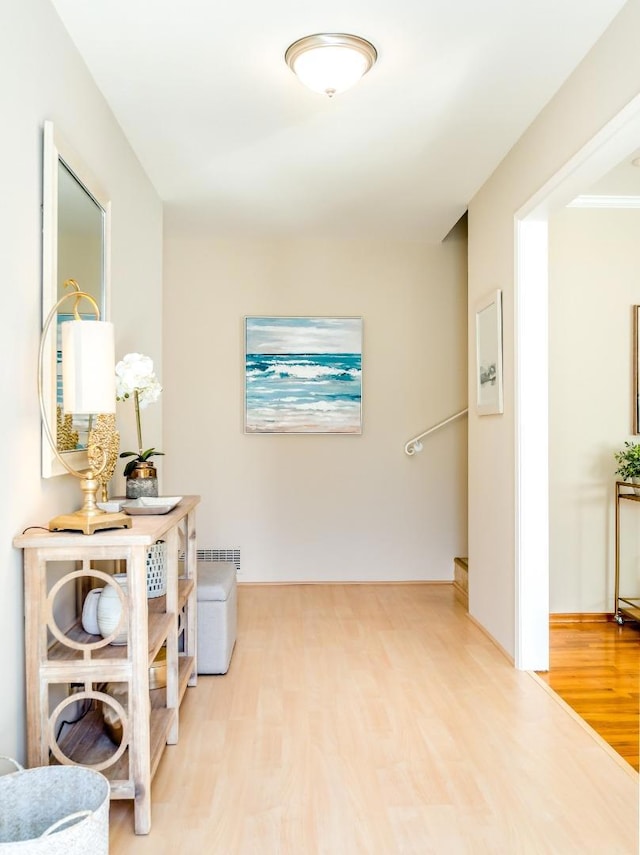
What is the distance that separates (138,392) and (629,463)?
9.22 feet

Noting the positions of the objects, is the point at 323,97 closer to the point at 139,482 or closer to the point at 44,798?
the point at 139,482

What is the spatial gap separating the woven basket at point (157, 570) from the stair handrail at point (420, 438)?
2690 millimetres

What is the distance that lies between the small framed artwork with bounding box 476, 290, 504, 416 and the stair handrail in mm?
915

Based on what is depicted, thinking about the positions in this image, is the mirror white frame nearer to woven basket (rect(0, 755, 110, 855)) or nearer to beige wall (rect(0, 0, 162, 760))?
beige wall (rect(0, 0, 162, 760))

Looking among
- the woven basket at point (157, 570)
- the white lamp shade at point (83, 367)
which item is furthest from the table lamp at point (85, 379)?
the woven basket at point (157, 570)

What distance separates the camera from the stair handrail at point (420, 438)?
15.8 ft

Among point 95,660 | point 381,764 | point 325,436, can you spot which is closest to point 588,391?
point 325,436

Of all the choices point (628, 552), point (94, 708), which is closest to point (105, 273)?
point (94, 708)

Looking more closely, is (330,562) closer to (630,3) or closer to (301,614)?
(301,614)

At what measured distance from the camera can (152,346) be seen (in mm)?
3725

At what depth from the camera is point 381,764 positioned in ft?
7.39

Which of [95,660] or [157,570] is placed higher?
[157,570]

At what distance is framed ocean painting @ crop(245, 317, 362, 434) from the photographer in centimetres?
484

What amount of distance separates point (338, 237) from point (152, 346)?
1.74 meters
